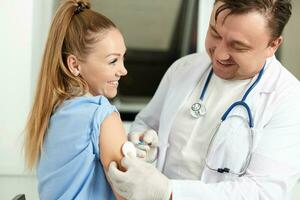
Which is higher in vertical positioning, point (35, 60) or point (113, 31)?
point (113, 31)

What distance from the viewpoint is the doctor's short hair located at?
4.45 ft

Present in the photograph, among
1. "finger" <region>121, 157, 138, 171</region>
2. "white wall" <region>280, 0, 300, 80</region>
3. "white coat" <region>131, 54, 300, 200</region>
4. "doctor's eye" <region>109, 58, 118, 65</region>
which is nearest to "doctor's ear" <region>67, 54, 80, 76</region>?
"doctor's eye" <region>109, 58, 118, 65</region>

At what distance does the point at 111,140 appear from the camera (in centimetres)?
119

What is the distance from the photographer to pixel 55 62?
1260 mm

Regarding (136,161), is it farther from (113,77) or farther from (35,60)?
(35,60)

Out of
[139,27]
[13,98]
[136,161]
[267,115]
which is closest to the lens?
[136,161]

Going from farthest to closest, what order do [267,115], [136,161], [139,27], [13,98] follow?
[139,27] < [13,98] < [267,115] < [136,161]

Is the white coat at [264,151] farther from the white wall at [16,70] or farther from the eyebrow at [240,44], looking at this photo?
the white wall at [16,70]

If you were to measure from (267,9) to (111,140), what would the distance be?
71cm

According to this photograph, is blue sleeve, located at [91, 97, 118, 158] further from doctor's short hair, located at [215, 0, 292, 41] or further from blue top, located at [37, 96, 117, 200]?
doctor's short hair, located at [215, 0, 292, 41]

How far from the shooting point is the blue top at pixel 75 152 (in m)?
1.17

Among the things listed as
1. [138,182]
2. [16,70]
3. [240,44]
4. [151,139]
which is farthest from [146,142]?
[16,70]

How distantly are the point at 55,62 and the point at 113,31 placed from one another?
0.21 metres

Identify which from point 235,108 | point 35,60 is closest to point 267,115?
point 235,108
